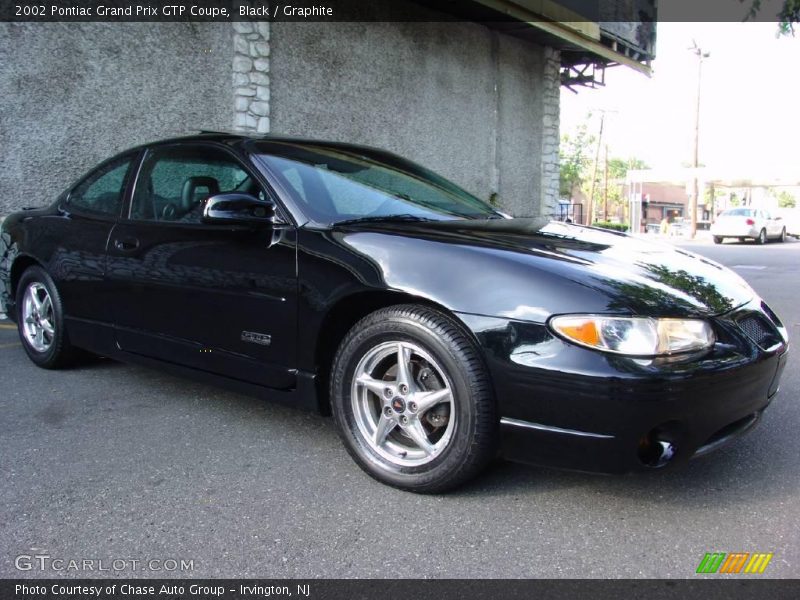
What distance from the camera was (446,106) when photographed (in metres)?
11.8

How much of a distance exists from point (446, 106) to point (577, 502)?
33.1ft

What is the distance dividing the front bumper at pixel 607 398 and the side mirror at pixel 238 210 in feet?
3.72

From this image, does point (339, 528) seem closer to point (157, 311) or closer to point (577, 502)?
point (577, 502)

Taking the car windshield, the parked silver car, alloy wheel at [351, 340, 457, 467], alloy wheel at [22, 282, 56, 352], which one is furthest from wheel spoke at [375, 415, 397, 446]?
the parked silver car

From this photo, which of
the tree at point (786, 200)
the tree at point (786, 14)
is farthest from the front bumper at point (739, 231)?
the tree at point (786, 200)

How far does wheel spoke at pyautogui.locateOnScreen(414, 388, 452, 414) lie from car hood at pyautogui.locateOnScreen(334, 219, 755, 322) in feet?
1.09

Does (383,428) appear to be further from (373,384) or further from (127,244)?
(127,244)

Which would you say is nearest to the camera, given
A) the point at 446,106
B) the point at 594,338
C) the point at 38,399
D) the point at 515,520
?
the point at 594,338

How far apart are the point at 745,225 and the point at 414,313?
85.4ft

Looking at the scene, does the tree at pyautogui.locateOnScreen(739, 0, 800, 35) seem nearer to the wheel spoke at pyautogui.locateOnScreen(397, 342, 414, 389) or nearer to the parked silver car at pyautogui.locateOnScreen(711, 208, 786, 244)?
the wheel spoke at pyautogui.locateOnScreen(397, 342, 414, 389)

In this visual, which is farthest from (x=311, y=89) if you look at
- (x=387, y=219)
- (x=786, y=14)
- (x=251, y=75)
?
(x=387, y=219)

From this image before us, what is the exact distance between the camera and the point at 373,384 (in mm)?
2766
